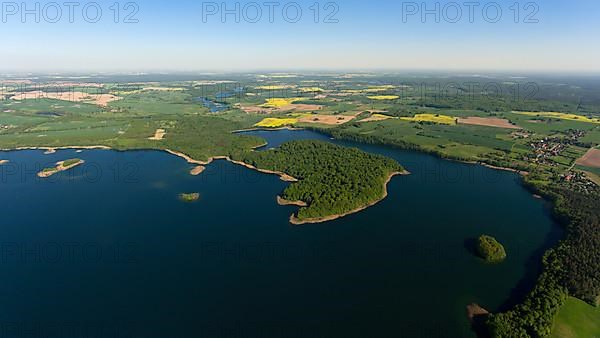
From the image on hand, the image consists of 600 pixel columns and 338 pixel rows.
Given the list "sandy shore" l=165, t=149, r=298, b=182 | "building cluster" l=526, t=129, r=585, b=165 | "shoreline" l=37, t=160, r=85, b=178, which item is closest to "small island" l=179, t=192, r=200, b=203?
"sandy shore" l=165, t=149, r=298, b=182

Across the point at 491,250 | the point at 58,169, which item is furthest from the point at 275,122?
the point at 491,250

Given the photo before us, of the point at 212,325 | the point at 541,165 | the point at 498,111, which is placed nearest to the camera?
the point at 212,325

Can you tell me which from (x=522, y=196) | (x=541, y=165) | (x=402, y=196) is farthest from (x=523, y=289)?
(x=541, y=165)

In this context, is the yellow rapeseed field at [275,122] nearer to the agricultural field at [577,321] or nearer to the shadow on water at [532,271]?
the shadow on water at [532,271]

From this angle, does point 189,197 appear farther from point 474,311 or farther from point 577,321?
point 577,321

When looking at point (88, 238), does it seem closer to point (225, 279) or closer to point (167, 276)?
point (167, 276)

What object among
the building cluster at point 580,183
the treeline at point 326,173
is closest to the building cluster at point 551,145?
the building cluster at point 580,183

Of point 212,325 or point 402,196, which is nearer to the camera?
point 212,325
